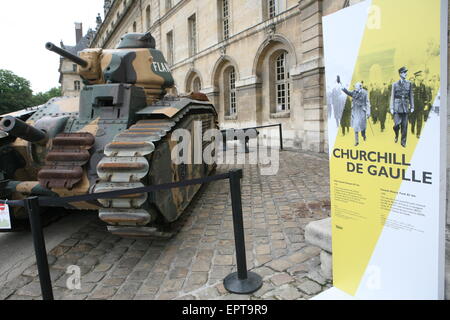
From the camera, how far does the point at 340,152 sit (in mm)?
2219

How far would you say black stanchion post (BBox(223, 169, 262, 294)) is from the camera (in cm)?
270

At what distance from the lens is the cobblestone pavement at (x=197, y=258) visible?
2828 millimetres

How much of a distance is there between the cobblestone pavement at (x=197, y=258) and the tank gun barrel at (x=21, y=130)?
1.36 m

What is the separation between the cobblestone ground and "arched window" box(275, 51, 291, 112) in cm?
867

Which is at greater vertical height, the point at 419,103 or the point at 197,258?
the point at 419,103

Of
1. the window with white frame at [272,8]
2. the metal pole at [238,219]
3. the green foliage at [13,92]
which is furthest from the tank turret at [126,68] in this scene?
the green foliage at [13,92]

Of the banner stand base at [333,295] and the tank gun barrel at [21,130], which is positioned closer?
the banner stand base at [333,295]

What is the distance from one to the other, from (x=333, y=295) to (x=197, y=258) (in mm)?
1531

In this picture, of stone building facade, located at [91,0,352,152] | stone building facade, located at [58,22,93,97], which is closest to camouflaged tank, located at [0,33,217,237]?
stone building facade, located at [91,0,352,152]

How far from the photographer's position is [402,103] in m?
1.77

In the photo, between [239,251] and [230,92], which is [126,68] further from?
[230,92]

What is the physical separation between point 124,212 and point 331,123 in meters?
2.13

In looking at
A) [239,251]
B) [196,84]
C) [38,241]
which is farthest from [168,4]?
[38,241]

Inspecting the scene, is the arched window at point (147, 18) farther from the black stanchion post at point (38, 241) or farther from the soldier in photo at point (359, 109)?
the soldier in photo at point (359, 109)
